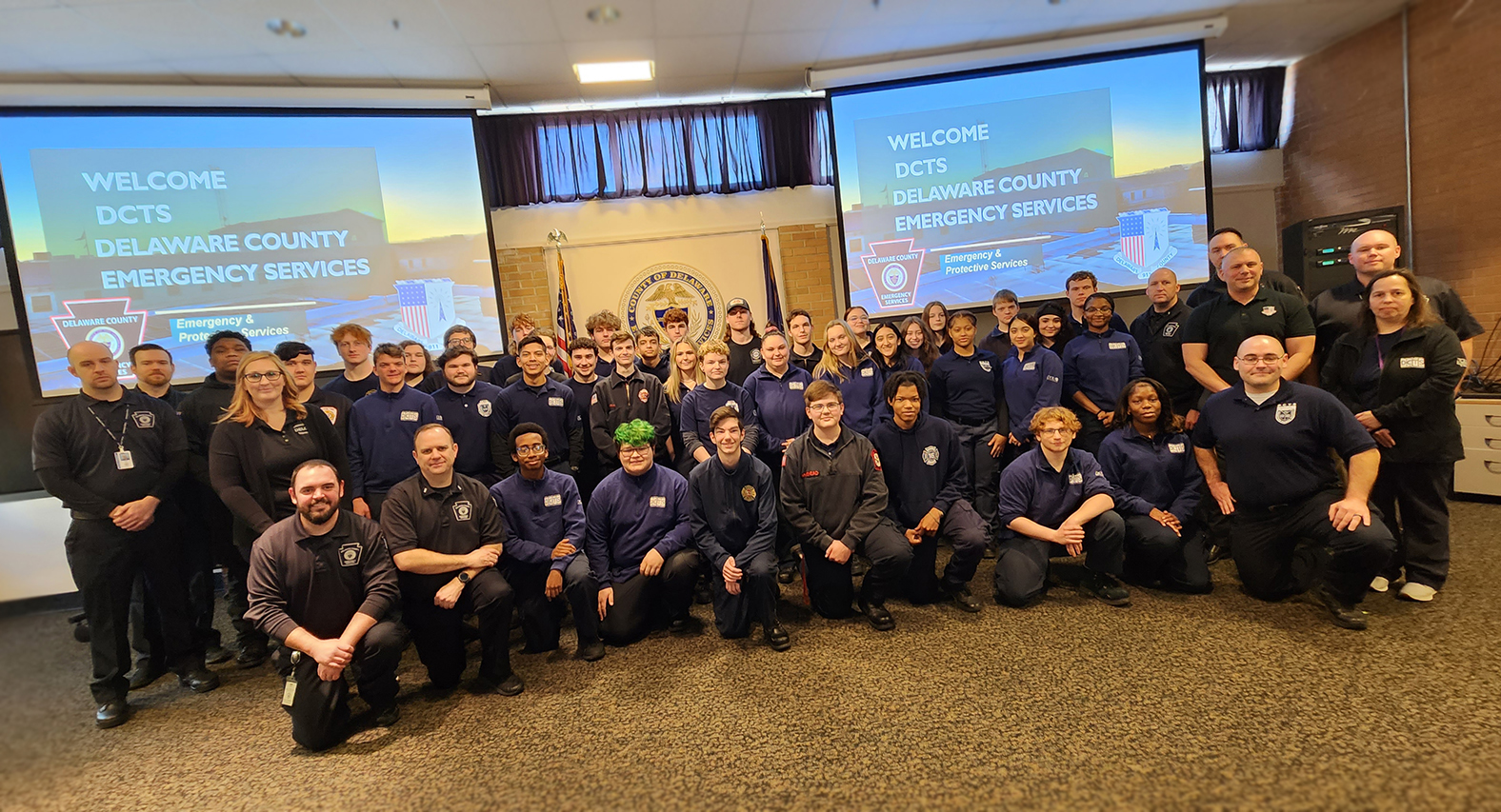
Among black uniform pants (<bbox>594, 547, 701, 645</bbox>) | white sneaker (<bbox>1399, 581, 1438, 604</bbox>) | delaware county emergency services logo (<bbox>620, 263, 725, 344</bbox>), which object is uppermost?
delaware county emergency services logo (<bbox>620, 263, 725, 344</bbox>)

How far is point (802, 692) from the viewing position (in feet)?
9.44

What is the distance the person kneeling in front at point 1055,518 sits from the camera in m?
3.56

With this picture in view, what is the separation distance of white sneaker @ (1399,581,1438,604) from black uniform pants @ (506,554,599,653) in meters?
4.07

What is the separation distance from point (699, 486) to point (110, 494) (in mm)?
2881

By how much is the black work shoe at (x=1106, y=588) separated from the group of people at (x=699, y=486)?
1cm

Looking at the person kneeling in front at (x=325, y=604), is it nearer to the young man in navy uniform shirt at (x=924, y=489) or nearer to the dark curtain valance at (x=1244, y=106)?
the young man in navy uniform shirt at (x=924, y=489)

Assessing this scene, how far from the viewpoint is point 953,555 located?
3676mm

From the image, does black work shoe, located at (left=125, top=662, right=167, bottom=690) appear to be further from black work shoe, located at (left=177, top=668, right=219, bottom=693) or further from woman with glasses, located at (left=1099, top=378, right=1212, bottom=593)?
woman with glasses, located at (left=1099, top=378, right=1212, bottom=593)

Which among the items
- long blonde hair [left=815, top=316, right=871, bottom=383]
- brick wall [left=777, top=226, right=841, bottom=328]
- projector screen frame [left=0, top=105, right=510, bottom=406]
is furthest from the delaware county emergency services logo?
long blonde hair [left=815, top=316, right=871, bottom=383]

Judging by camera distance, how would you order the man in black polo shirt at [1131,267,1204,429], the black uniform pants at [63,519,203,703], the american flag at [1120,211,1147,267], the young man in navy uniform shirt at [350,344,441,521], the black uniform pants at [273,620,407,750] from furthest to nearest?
the american flag at [1120,211,1147,267] → the man in black polo shirt at [1131,267,1204,429] → the young man in navy uniform shirt at [350,344,441,521] → the black uniform pants at [63,519,203,703] → the black uniform pants at [273,620,407,750]

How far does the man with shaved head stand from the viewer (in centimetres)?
349

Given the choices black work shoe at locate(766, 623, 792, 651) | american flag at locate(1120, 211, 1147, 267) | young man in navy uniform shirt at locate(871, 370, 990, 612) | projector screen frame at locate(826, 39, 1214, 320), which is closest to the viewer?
black work shoe at locate(766, 623, 792, 651)

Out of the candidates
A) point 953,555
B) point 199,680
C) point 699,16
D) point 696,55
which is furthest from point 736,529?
point 696,55

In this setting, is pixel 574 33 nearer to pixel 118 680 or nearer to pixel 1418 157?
pixel 118 680
